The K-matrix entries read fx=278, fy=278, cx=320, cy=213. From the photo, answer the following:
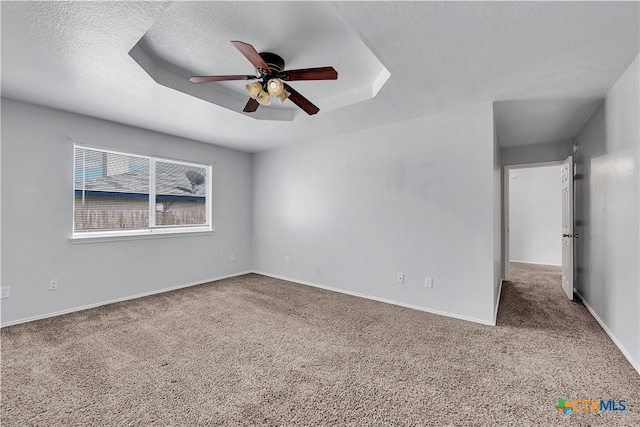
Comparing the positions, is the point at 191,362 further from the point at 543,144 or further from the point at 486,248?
the point at 543,144

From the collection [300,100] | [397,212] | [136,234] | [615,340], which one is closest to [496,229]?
[397,212]

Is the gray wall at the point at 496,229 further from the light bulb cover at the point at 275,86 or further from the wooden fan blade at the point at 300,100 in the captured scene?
the light bulb cover at the point at 275,86

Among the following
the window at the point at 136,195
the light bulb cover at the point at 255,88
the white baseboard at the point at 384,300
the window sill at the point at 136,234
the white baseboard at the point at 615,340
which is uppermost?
the light bulb cover at the point at 255,88

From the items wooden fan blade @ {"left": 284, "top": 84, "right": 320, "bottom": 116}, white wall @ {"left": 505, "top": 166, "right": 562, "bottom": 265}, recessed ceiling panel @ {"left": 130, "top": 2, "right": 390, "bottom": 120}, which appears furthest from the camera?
white wall @ {"left": 505, "top": 166, "right": 562, "bottom": 265}

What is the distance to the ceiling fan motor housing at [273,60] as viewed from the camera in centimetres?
228

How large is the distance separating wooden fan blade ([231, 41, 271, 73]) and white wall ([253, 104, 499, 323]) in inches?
85.2

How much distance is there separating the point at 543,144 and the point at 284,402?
5.47 meters

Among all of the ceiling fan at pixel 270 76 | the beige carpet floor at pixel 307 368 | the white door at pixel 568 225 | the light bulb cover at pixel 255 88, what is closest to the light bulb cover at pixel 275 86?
the ceiling fan at pixel 270 76

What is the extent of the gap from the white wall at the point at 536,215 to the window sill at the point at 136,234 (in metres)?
6.66

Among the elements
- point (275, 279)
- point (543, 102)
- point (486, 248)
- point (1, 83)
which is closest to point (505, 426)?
point (486, 248)

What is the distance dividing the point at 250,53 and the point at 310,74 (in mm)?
443

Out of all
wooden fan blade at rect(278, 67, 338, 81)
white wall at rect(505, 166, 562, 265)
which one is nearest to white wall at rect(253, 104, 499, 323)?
wooden fan blade at rect(278, 67, 338, 81)

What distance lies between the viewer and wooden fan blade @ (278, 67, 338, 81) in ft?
6.57

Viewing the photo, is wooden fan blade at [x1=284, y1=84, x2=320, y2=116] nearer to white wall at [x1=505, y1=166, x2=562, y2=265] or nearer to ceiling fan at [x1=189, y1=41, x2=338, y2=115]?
ceiling fan at [x1=189, y1=41, x2=338, y2=115]
